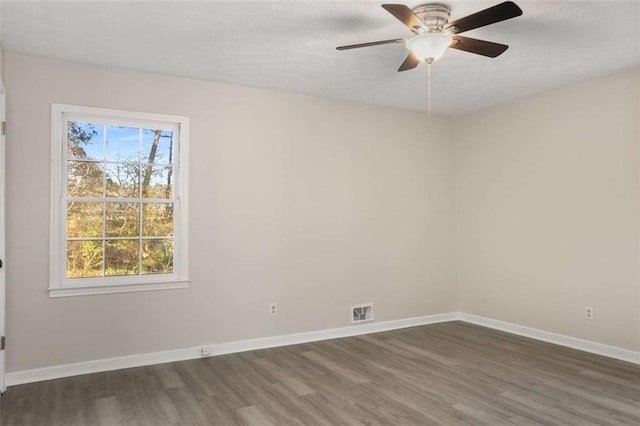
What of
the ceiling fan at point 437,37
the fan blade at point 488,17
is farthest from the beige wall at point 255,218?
the fan blade at point 488,17

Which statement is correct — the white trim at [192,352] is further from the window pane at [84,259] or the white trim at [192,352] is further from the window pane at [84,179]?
the window pane at [84,179]

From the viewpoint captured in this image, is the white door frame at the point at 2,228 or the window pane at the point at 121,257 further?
the window pane at the point at 121,257

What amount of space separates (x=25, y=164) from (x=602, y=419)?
4.46m

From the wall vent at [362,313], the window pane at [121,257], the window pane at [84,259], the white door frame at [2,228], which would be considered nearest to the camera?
the white door frame at [2,228]

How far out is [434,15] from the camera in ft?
9.36

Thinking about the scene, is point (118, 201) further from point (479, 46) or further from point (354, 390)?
point (479, 46)

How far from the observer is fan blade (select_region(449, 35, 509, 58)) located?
2.84m

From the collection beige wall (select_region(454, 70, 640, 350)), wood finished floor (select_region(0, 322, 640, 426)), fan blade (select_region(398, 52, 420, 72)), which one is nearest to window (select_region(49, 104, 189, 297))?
wood finished floor (select_region(0, 322, 640, 426))

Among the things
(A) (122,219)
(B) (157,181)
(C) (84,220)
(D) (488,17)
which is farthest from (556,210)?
(C) (84,220)

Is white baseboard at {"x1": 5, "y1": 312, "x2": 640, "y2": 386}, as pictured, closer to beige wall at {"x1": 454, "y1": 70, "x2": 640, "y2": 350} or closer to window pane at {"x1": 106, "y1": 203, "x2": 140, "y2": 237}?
beige wall at {"x1": 454, "y1": 70, "x2": 640, "y2": 350}

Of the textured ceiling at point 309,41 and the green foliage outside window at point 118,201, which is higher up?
the textured ceiling at point 309,41

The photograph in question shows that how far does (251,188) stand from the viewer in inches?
177

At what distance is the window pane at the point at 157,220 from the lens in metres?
4.09

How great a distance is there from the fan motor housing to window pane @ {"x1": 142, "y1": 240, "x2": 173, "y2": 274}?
111 inches
